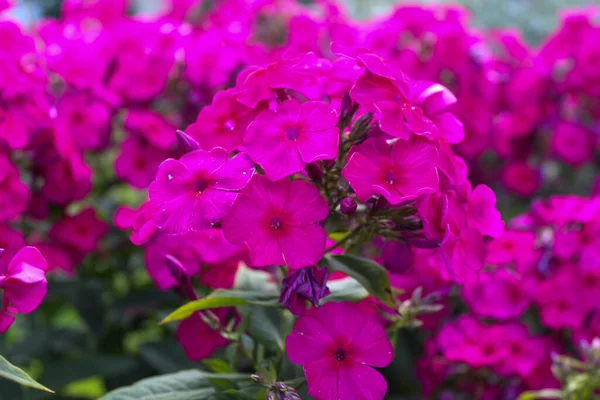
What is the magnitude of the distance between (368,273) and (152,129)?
2.43 feet

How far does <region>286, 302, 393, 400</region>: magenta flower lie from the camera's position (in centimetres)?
74

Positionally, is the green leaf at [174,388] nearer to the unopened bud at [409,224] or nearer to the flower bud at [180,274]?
the flower bud at [180,274]

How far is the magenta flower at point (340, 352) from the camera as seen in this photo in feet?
2.43

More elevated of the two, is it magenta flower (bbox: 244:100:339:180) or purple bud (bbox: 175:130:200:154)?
magenta flower (bbox: 244:100:339:180)

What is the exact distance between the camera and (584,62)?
1815 millimetres

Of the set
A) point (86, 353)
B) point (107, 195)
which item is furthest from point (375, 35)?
point (86, 353)

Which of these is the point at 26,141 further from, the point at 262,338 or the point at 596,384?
the point at 596,384

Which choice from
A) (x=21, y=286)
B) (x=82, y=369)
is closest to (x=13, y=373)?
(x=21, y=286)

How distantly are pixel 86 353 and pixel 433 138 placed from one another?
1.04 meters

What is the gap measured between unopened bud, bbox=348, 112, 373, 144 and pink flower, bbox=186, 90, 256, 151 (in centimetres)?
12

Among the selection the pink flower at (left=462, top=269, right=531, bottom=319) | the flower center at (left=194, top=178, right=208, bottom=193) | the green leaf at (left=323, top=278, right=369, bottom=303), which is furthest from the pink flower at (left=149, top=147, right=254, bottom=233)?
the pink flower at (left=462, top=269, right=531, bottom=319)

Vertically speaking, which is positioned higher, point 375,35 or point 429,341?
point 375,35

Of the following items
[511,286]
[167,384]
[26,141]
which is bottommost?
[511,286]

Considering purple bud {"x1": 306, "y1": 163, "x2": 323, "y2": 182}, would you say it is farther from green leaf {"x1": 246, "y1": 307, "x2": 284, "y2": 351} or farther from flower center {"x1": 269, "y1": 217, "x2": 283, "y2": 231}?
green leaf {"x1": 246, "y1": 307, "x2": 284, "y2": 351}
